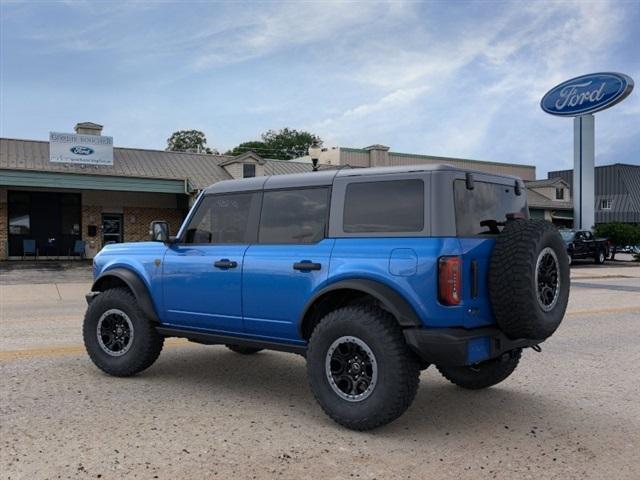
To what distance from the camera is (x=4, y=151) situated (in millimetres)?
28406

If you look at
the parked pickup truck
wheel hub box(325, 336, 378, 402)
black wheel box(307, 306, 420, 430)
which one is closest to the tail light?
black wheel box(307, 306, 420, 430)

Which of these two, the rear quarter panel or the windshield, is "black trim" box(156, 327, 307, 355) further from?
the windshield

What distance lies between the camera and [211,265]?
5.54m

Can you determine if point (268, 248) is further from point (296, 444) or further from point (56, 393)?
point (56, 393)

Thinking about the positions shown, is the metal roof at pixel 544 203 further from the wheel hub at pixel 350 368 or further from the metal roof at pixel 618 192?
the wheel hub at pixel 350 368

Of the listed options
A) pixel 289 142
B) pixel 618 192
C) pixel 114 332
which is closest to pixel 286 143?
pixel 289 142

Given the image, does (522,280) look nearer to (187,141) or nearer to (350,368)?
(350,368)

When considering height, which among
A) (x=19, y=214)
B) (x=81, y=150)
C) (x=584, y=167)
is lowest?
(x=19, y=214)

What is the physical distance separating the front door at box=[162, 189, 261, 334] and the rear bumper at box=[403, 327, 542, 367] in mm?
1665

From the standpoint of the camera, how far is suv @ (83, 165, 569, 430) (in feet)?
14.4

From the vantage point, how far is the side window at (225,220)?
18.1ft

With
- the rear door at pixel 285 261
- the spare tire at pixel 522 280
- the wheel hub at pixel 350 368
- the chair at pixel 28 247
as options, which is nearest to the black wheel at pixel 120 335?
the rear door at pixel 285 261

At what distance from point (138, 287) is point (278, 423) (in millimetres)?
2141

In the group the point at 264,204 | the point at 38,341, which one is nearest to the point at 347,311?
the point at 264,204
